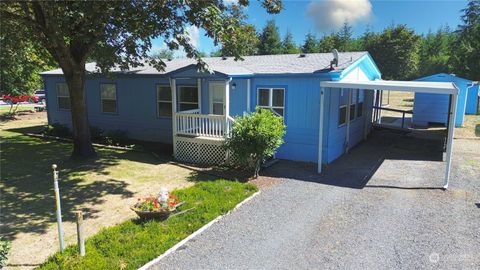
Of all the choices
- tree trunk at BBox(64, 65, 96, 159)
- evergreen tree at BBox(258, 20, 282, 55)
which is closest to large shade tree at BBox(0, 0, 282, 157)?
tree trunk at BBox(64, 65, 96, 159)

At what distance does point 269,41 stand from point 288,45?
4993 millimetres

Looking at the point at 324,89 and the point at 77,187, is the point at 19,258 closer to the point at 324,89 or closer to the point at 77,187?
the point at 77,187

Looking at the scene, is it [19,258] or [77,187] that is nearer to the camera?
[19,258]

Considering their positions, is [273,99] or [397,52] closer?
[273,99]

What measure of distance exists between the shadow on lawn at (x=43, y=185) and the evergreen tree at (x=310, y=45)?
51.1 metres

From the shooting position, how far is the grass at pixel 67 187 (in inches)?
228

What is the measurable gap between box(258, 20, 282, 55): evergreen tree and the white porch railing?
44.7 metres

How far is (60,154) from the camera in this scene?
11938mm

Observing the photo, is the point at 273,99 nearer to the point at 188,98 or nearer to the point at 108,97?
the point at 188,98

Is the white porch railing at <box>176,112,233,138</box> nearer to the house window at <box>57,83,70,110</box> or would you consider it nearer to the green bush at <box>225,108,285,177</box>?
the green bush at <box>225,108,285,177</box>

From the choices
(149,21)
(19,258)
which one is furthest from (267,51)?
(19,258)

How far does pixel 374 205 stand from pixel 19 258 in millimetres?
6445

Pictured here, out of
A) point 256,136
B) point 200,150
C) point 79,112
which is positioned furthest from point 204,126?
point 79,112

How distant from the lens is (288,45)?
57.8m
